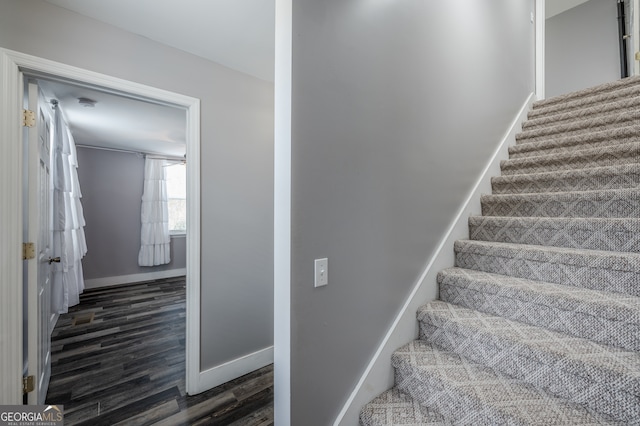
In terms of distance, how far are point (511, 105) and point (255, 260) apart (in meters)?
2.79

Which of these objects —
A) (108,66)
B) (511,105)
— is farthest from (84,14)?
(511,105)

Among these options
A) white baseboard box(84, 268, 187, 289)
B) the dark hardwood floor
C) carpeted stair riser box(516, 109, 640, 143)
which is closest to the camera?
the dark hardwood floor

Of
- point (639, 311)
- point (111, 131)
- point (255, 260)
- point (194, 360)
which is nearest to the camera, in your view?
point (639, 311)

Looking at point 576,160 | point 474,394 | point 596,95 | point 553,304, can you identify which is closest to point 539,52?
point 596,95

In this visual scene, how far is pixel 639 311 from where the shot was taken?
1008 mm

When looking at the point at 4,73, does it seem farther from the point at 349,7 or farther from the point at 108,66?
the point at 349,7

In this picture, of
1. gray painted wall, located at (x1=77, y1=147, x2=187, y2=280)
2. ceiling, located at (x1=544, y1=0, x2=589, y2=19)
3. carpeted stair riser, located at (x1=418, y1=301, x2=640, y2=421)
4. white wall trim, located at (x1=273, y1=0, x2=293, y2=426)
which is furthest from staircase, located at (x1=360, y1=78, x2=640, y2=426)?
gray painted wall, located at (x1=77, y1=147, x2=187, y2=280)

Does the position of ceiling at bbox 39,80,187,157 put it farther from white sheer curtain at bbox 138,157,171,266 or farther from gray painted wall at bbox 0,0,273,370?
white sheer curtain at bbox 138,157,171,266

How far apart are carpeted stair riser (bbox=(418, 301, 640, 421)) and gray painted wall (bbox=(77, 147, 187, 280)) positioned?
18.6ft

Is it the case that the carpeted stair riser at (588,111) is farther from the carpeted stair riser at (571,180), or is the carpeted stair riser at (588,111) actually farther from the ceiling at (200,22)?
the ceiling at (200,22)

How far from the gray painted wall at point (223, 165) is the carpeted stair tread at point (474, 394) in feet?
4.62

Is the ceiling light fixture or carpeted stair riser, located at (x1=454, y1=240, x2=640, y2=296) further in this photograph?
the ceiling light fixture

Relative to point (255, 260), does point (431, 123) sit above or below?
above

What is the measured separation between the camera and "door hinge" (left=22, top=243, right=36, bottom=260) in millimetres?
1564
